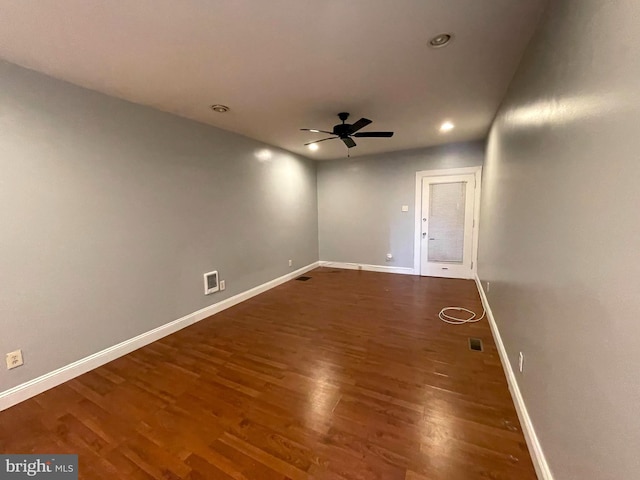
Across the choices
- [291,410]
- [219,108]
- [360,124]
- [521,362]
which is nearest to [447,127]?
[360,124]

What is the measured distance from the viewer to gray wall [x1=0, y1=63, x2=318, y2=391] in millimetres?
1978

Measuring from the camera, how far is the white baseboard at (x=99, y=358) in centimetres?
198

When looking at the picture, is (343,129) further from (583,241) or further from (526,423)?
(526,423)

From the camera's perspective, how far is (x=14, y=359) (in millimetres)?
1972

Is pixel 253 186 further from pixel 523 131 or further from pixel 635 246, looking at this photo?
pixel 635 246

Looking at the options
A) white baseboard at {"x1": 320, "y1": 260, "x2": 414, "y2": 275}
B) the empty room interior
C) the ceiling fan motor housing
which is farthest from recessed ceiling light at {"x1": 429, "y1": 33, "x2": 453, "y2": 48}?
white baseboard at {"x1": 320, "y1": 260, "x2": 414, "y2": 275}

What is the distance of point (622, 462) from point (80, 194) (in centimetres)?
348

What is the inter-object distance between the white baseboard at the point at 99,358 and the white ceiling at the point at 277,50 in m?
2.39

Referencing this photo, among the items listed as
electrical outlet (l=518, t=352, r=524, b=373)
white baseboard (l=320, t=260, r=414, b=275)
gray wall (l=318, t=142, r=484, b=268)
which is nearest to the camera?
electrical outlet (l=518, t=352, r=524, b=373)

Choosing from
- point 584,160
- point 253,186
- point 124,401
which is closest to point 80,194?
A: point 124,401

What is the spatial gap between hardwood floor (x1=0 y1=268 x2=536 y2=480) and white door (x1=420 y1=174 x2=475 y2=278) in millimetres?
2186

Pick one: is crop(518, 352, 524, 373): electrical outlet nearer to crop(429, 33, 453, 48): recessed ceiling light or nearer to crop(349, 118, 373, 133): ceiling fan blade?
crop(429, 33, 453, 48): recessed ceiling light

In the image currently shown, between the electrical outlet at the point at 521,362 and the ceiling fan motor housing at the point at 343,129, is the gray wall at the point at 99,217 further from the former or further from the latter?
the electrical outlet at the point at 521,362

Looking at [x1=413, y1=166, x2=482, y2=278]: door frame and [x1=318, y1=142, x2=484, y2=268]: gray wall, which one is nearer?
[x1=413, y1=166, x2=482, y2=278]: door frame
